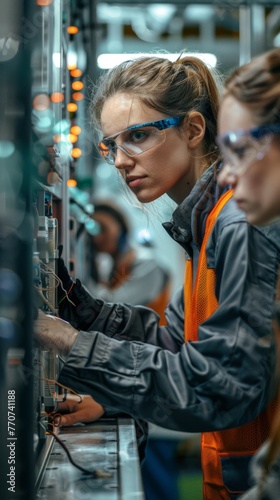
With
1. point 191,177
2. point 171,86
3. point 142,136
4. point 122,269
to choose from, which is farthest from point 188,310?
point 122,269

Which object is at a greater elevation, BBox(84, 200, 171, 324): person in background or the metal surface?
the metal surface

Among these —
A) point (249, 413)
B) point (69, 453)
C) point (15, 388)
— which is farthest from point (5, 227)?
point (69, 453)

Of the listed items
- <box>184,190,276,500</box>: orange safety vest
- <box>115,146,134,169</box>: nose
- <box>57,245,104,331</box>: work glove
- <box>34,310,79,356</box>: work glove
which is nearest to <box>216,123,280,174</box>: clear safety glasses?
<box>184,190,276,500</box>: orange safety vest

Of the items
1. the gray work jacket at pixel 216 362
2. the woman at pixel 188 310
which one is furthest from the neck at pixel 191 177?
the gray work jacket at pixel 216 362

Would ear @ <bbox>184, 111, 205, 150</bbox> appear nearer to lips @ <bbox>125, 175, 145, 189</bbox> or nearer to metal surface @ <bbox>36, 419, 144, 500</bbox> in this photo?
lips @ <bbox>125, 175, 145, 189</bbox>

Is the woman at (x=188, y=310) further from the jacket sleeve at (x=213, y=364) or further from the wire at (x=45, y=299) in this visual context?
the wire at (x=45, y=299)

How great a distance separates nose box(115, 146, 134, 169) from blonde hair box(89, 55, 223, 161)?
0.49 ft

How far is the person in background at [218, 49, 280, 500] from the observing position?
1251 millimetres

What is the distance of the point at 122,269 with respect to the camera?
4.81m

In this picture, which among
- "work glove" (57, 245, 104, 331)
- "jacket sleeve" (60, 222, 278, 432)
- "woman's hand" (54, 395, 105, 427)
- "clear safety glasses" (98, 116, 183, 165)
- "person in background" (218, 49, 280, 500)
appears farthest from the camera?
"woman's hand" (54, 395, 105, 427)

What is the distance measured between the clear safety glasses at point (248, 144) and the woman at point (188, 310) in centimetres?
30

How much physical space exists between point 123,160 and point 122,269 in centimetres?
291

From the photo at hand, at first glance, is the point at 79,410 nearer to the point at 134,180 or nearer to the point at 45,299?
the point at 45,299

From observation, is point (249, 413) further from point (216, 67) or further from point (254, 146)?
point (216, 67)
